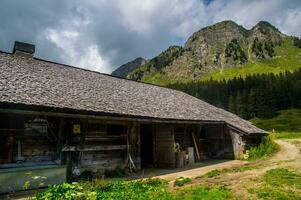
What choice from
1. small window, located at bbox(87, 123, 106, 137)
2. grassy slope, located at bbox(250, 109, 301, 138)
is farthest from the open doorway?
grassy slope, located at bbox(250, 109, 301, 138)

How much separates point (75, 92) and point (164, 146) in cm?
660

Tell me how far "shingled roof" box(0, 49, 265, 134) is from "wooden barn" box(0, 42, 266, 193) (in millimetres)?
36

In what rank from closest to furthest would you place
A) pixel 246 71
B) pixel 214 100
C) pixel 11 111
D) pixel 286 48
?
pixel 11 111, pixel 214 100, pixel 246 71, pixel 286 48

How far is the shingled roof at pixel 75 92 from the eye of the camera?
11.4 meters

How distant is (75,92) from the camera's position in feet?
46.0

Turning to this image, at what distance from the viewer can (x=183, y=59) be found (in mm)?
197250

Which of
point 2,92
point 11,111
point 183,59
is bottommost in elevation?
point 11,111

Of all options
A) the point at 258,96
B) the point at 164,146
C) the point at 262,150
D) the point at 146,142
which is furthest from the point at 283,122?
the point at 164,146

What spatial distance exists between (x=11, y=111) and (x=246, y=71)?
532 feet

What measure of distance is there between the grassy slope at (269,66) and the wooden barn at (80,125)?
139m

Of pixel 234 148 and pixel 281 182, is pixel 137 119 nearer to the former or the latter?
pixel 281 182

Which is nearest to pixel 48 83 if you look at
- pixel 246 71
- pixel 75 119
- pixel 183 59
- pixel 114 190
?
pixel 75 119

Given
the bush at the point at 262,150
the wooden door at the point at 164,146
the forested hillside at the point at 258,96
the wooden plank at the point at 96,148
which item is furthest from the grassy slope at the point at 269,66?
the wooden plank at the point at 96,148

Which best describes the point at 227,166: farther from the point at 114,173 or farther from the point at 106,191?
the point at 106,191
